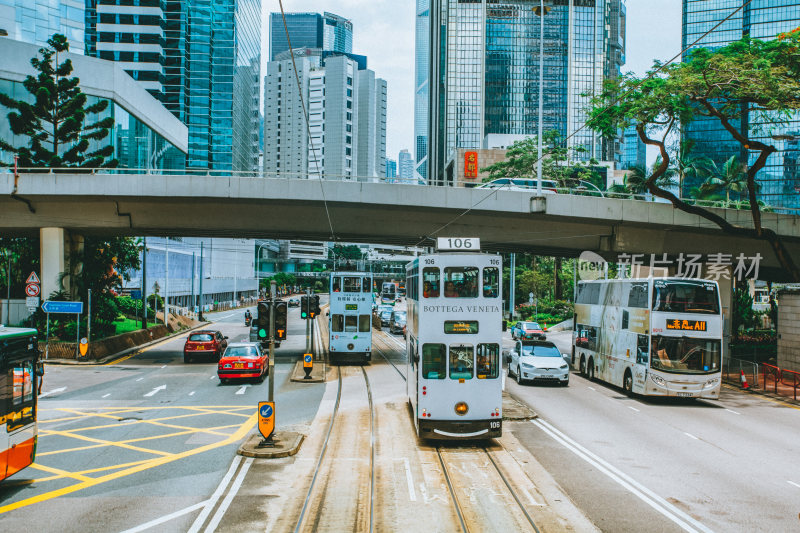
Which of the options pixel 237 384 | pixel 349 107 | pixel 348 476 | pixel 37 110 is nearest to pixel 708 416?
pixel 348 476

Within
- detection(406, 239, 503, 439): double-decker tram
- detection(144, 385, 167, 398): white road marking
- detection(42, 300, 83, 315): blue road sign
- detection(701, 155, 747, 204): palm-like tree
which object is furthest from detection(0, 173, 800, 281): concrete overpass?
detection(701, 155, 747, 204): palm-like tree

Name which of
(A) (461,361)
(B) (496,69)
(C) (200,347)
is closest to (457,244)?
(A) (461,361)

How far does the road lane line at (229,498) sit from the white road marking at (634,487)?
6622 millimetres

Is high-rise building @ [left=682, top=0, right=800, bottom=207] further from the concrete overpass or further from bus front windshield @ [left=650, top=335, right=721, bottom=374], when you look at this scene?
bus front windshield @ [left=650, top=335, right=721, bottom=374]

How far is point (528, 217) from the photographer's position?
101 ft

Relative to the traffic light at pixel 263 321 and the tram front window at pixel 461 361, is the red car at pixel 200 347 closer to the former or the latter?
the traffic light at pixel 263 321

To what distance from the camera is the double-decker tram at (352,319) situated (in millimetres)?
31266

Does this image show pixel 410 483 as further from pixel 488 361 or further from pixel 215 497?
pixel 488 361

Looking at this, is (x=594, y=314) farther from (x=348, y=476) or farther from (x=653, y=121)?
(x=348, y=476)

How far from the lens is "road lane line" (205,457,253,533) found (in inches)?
355

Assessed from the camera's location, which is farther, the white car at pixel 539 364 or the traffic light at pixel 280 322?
the white car at pixel 539 364

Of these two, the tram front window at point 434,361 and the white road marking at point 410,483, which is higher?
the tram front window at point 434,361

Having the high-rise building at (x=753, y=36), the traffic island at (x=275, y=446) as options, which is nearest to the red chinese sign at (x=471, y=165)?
the high-rise building at (x=753, y=36)

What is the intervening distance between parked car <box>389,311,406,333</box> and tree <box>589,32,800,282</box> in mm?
28204
